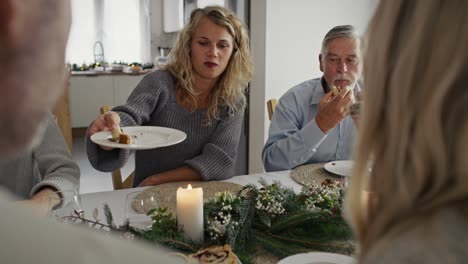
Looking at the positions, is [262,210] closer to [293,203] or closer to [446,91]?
[293,203]

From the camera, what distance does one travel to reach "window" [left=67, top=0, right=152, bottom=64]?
7.26m

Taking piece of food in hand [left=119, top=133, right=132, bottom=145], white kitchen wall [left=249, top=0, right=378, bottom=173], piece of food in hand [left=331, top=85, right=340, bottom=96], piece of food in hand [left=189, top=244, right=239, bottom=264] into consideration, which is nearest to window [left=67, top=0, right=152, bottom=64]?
white kitchen wall [left=249, top=0, right=378, bottom=173]

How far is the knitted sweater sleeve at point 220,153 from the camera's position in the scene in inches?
68.4

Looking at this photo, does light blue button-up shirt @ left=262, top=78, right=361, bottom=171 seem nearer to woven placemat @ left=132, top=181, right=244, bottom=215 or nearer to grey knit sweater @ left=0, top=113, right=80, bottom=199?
woven placemat @ left=132, top=181, right=244, bottom=215

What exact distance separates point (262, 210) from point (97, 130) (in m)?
0.90

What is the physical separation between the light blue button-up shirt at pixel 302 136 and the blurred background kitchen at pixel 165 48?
422 millimetres

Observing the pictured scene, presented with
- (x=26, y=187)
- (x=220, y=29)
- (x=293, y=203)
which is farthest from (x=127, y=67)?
(x=293, y=203)

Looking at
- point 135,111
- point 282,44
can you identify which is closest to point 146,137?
point 135,111

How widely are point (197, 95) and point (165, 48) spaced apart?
544 centimetres

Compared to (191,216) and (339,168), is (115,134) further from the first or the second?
(339,168)

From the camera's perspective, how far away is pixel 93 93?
5957 millimetres

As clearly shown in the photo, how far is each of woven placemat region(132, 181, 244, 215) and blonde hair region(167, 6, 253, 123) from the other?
1.77ft

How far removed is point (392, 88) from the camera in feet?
1.61

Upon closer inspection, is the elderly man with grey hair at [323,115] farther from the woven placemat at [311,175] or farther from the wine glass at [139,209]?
the wine glass at [139,209]
